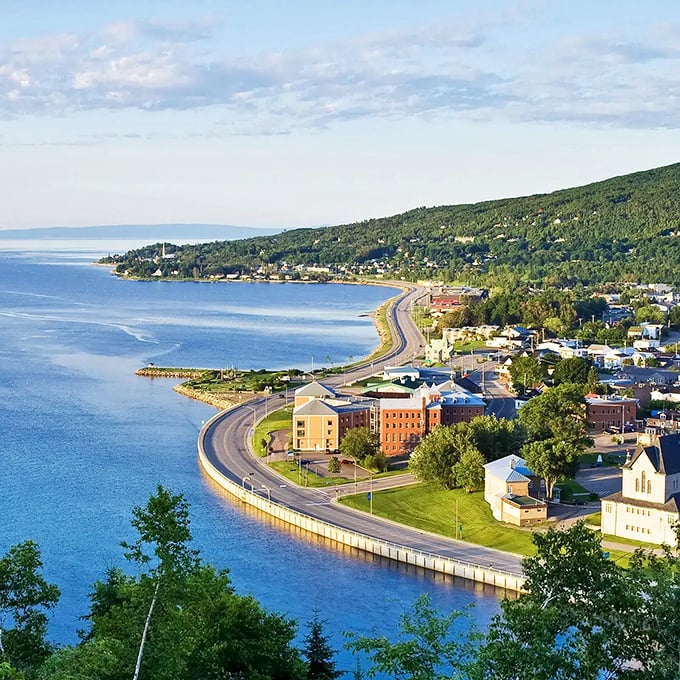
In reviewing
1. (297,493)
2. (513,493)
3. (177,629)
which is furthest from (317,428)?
(177,629)

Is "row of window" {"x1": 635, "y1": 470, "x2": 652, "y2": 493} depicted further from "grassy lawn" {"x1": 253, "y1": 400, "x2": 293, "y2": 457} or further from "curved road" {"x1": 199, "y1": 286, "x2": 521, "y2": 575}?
"grassy lawn" {"x1": 253, "y1": 400, "x2": 293, "y2": 457}

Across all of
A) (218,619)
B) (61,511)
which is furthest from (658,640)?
(61,511)

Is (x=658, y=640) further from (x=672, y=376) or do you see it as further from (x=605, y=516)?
(x=672, y=376)

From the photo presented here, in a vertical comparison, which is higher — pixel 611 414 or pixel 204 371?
pixel 204 371

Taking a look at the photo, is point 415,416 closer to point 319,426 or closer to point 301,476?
point 319,426

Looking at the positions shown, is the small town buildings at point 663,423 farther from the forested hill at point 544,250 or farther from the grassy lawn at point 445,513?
the forested hill at point 544,250

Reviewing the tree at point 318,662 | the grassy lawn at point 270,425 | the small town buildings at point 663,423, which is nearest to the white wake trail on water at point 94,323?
the grassy lawn at point 270,425
